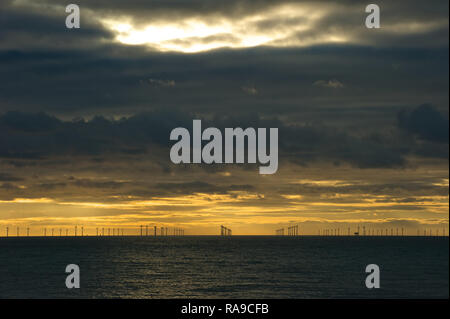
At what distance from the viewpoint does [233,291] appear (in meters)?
106

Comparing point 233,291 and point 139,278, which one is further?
point 139,278

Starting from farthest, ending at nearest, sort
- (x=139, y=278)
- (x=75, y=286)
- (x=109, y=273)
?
1. (x=109, y=273)
2. (x=139, y=278)
3. (x=75, y=286)
